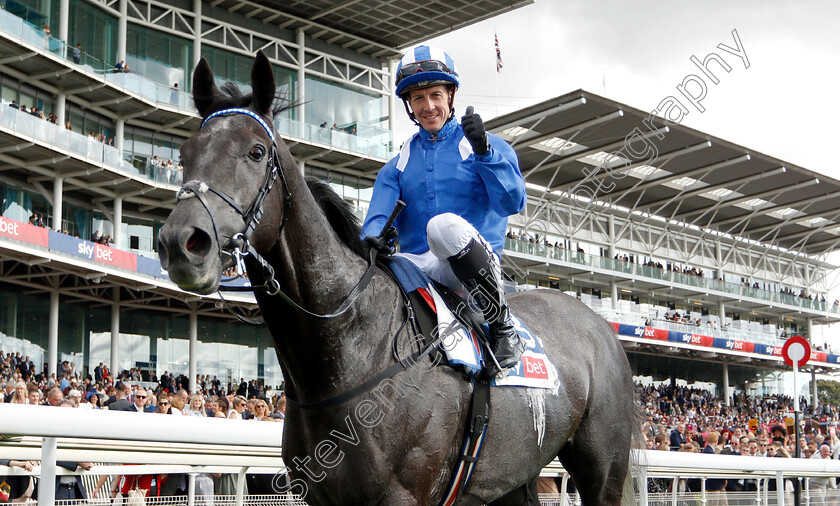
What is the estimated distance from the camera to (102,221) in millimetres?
26703

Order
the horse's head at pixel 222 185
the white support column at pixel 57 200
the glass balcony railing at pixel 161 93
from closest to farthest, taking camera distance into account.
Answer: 1. the horse's head at pixel 222 185
2. the glass balcony railing at pixel 161 93
3. the white support column at pixel 57 200

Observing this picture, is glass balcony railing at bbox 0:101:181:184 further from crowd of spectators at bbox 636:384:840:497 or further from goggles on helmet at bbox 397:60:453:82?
goggles on helmet at bbox 397:60:453:82

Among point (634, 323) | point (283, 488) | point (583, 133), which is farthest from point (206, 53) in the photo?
point (283, 488)

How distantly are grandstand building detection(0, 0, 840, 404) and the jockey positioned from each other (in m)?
17.5

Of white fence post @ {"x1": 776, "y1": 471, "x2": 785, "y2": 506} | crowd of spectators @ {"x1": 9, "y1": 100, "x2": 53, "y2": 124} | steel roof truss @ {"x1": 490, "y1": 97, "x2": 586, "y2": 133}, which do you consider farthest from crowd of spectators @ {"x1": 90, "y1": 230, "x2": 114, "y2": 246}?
white fence post @ {"x1": 776, "y1": 471, "x2": 785, "y2": 506}

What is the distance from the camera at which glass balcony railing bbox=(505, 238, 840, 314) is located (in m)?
36.2

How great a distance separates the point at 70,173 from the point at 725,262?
35097mm

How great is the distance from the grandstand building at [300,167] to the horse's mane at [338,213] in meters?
17.9

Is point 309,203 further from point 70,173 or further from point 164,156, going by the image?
point 164,156

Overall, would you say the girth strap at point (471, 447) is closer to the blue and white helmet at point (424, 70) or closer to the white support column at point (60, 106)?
the blue and white helmet at point (424, 70)

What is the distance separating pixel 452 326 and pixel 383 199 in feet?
2.08

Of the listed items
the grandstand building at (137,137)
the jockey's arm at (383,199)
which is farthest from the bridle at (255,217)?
the grandstand building at (137,137)

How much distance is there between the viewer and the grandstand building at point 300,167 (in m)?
23.7

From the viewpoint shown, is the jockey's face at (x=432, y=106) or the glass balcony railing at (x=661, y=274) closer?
the jockey's face at (x=432, y=106)
